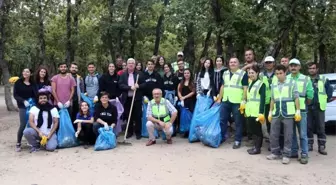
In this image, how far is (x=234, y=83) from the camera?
6969 mm

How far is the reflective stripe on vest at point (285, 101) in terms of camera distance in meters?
5.98

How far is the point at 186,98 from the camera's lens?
7.95 metres

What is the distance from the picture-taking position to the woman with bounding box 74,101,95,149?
724 cm

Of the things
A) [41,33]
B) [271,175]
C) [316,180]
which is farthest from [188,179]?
[41,33]

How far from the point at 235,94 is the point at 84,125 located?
3.00 m

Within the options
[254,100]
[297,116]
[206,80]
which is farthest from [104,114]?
[297,116]

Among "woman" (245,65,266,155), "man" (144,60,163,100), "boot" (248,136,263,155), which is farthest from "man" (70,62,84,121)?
"boot" (248,136,263,155)

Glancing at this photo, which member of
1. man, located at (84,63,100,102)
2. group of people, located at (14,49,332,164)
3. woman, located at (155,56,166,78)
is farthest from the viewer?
woman, located at (155,56,166,78)

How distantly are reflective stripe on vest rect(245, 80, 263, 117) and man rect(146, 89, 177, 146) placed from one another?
62.5 inches

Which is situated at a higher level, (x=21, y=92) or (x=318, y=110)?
(x=21, y=92)

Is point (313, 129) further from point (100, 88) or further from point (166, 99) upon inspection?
point (100, 88)

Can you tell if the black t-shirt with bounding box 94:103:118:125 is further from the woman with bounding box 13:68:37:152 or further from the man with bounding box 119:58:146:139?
the woman with bounding box 13:68:37:152

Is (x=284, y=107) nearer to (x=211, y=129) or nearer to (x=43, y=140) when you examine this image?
(x=211, y=129)

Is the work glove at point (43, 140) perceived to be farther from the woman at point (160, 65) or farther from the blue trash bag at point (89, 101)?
the woman at point (160, 65)
